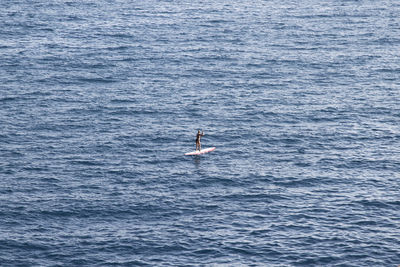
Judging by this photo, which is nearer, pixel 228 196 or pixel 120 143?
pixel 228 196

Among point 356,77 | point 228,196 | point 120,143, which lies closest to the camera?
point 228,196

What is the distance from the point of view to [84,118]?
128 metres

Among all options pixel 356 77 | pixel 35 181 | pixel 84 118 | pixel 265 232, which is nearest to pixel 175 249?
pixel 265 232

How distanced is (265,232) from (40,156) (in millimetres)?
41268

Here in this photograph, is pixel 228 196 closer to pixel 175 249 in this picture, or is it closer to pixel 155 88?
pixel 175 249

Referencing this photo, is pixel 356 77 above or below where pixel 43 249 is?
above

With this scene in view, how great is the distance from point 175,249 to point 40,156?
1411 inches

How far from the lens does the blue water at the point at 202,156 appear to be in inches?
3430

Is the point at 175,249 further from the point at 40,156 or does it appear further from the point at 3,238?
the point at 40,156

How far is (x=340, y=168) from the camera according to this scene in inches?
4289

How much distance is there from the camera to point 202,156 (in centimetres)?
11294

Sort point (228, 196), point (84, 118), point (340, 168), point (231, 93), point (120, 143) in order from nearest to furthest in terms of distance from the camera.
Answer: point (228, 196) < point (340, 168) < point (120, 143) < point (84, 118) < point (231, 93)

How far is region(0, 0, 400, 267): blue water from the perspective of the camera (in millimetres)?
87125

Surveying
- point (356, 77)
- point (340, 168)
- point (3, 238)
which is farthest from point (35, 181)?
point (356, 77)
